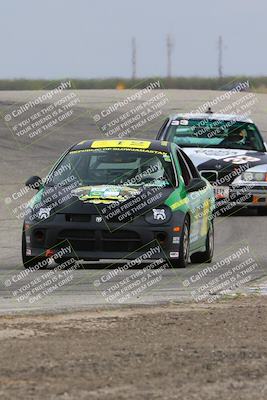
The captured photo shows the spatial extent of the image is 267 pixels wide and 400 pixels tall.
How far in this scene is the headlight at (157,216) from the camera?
40.9ft

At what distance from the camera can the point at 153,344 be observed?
7.73 m

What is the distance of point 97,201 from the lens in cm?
1249

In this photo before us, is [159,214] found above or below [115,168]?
below

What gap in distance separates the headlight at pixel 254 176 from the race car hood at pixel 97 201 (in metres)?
6.65

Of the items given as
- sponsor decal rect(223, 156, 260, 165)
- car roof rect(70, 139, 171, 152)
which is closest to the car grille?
car roof rect(70, 139, 171, 152)

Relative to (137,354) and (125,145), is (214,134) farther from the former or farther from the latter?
(137,354)

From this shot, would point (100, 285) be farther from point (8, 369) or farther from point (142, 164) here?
point (8, 369)

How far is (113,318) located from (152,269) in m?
3.70

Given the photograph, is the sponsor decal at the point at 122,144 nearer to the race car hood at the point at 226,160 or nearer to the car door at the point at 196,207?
the car door at the point at 196,207

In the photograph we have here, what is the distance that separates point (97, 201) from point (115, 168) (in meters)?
0.91

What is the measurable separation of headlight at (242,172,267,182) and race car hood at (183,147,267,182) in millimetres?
71

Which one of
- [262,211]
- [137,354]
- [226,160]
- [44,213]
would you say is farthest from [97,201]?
[262,211]

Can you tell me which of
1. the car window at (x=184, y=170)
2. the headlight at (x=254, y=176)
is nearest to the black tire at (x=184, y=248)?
the car window at (x=184, y=170)

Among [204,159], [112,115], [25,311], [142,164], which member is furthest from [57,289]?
[112,115]
